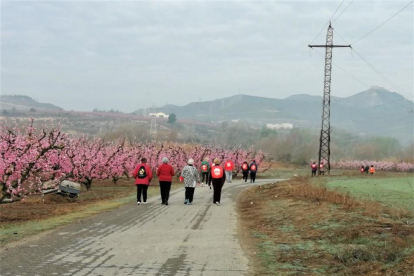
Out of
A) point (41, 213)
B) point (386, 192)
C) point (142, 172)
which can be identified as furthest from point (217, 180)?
point (386, 192)

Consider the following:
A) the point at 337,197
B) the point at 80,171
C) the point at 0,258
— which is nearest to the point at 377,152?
the point at 80,171

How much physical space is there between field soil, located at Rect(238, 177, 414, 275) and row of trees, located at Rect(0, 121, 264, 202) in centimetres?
849

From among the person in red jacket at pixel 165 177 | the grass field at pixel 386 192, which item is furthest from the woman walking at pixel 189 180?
the grass field at pixel 386 192

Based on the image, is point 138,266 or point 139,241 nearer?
point 138,266

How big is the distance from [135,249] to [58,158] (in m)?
23.9

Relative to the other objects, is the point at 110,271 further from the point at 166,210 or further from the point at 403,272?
the point at 166,210

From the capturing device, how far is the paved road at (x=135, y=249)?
28.9 ft

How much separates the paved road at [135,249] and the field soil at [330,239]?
0.56m

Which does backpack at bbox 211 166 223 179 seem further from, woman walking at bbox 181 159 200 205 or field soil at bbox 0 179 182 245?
field soil at bbox 0 179 182 245

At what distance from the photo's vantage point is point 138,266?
9.06 m

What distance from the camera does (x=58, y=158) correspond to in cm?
3347

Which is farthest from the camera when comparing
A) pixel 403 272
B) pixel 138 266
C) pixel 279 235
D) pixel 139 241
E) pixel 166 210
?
pixel 166 210

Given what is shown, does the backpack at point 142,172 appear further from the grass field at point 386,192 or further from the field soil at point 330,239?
the grass field at point 386,192

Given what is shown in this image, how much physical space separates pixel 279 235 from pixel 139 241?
3.37m
